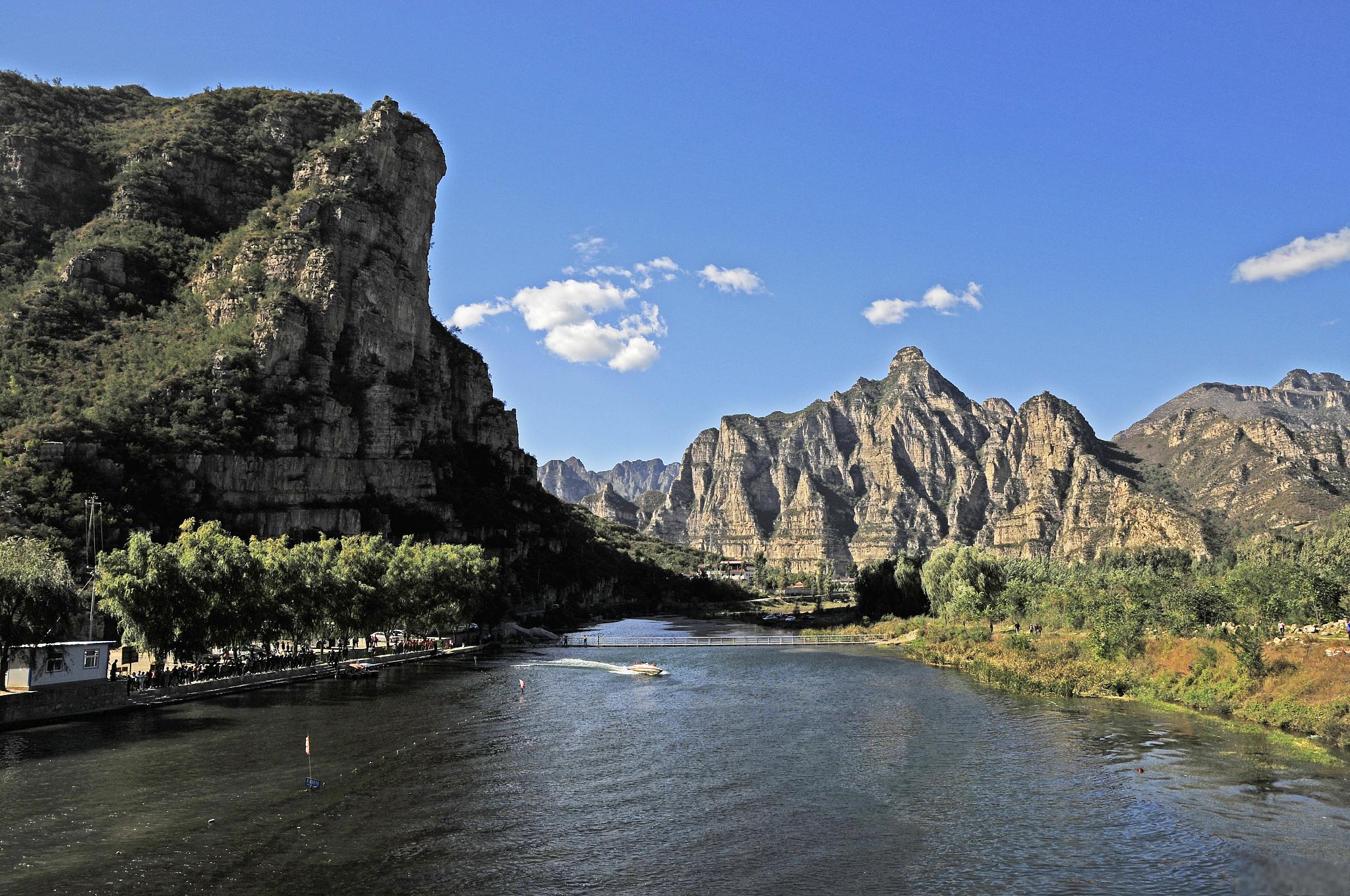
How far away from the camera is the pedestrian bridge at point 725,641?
12900 cm

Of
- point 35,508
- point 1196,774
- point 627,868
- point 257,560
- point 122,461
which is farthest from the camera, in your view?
point 122,461

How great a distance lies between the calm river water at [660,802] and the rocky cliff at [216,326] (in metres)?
69.1

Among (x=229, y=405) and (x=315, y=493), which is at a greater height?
(x=229, y=405)

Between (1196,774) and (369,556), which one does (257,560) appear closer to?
(369,556)

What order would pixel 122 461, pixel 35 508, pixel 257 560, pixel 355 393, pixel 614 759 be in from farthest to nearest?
pixel 355 393 → pixel 122 461 → pixel 35 508 → pixel 257 560 → pixel 614 759

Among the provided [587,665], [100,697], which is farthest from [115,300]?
[100,697]

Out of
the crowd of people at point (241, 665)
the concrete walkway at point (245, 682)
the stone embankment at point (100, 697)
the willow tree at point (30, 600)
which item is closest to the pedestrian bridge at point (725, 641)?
the crowd of people at point (241, 665)

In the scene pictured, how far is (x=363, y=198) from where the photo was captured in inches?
7200

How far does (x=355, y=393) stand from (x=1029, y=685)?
433ft

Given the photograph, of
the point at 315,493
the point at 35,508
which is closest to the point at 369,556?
the point at 35,508

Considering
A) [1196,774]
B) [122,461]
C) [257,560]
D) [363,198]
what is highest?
[363,198]

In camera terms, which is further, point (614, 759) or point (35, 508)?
point (35, 508)

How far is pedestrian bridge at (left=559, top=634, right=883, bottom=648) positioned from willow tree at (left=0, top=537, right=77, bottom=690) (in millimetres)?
80642

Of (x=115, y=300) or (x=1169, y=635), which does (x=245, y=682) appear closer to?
(x=1169, y=635)
